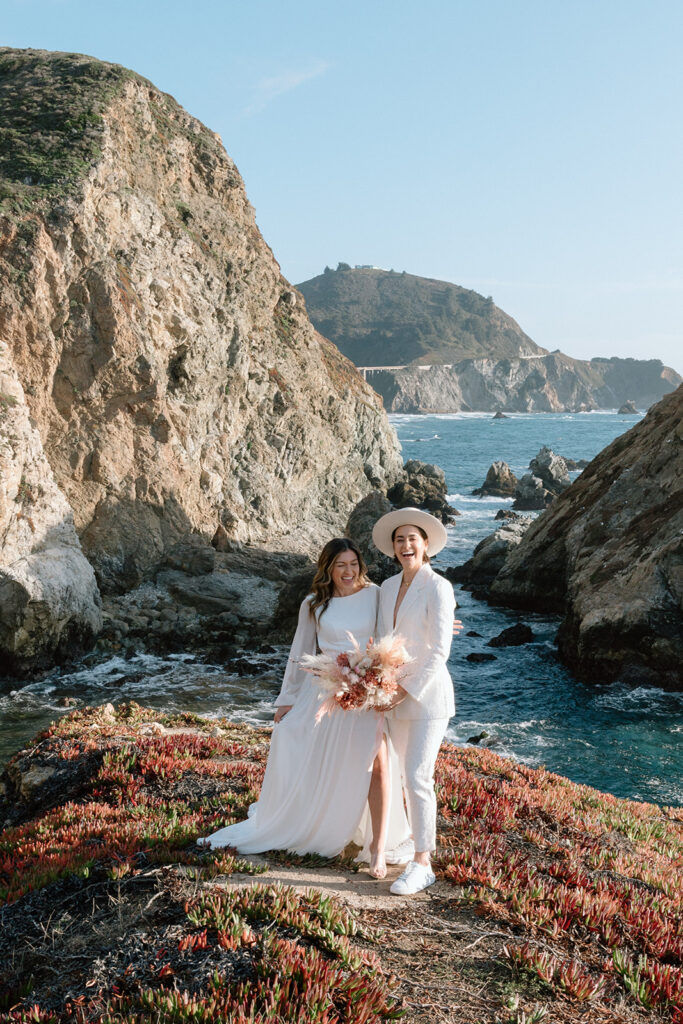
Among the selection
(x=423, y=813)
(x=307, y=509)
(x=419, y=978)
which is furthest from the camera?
(x=307, y=509)

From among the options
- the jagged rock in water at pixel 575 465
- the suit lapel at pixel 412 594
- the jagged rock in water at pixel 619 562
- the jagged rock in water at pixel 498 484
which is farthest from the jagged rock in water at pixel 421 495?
the suit lapel at pixel 412 594

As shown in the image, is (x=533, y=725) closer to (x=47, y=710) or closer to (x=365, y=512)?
(x=47, y=710)

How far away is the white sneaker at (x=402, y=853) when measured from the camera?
6.96m

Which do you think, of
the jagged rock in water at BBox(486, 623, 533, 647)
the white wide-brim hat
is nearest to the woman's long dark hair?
the white wide-brim hat

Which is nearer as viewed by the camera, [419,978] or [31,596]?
[419,978]

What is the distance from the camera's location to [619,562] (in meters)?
25.8

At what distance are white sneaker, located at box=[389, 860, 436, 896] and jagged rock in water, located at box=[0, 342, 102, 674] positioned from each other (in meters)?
18.8

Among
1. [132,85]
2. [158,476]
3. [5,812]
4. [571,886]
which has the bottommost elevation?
[5,812]

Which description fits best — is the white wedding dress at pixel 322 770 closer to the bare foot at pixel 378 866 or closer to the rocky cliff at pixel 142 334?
the bare foot at pixel 378 866

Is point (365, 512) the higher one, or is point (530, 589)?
point (365, 512)

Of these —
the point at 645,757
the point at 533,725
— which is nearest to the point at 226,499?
the point at 533,725

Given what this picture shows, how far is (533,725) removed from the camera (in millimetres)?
21375

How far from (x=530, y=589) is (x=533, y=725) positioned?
486 inches

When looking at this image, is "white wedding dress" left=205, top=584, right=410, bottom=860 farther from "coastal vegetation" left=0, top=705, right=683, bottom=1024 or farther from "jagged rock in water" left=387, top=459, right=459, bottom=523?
"jagged rock in water" left=387, top=459, right=459, bottom=523
